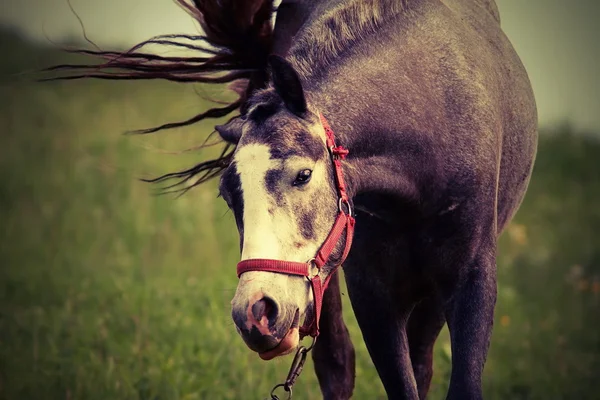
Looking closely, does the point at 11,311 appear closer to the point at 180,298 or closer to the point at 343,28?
the point at 180,298

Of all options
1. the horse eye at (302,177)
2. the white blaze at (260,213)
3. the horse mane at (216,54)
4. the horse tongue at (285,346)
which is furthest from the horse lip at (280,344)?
the horse mane at (216,54)

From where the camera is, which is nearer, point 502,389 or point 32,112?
point 502,389

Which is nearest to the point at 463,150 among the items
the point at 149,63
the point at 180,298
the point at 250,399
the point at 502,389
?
the point at 149,63

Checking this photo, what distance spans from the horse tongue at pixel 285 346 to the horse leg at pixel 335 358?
1.42 meters

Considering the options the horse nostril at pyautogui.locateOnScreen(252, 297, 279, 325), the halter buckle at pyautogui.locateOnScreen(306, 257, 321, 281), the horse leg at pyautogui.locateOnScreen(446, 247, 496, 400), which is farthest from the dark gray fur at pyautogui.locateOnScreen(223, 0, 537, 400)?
the horse nostril at pyautogui.locateOnScreen(252, 297, 279, 325)

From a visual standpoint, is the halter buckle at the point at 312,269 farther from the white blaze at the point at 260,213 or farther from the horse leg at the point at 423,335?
the horse leg at the point at 423,335

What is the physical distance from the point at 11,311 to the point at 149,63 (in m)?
3.41

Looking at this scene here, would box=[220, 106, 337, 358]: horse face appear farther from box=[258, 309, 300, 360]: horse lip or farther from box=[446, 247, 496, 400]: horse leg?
box=[446, 247, 496, 400]: horse leg

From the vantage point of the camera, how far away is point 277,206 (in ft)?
9.36

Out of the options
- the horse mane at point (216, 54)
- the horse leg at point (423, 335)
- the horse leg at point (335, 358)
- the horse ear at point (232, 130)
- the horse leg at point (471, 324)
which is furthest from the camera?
the horse leg at point (335, 358)

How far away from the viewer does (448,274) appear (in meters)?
3.60

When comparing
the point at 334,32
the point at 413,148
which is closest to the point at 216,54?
the point at 334,32

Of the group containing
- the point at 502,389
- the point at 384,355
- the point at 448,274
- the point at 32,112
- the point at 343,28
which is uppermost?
the point at 32,112

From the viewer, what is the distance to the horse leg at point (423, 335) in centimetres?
417
